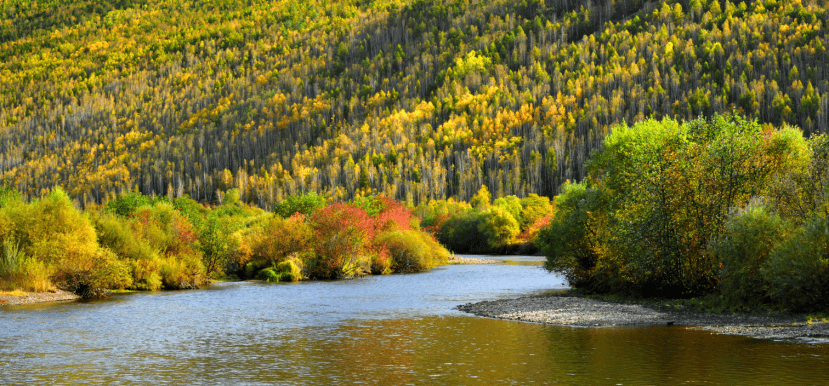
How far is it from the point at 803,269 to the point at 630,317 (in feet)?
29.2

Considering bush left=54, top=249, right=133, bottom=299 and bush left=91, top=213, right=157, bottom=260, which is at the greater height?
bush left=91, top=213, right=157, bottom=260

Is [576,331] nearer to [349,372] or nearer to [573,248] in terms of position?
[349,372]

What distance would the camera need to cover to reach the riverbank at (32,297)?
48.9 metres

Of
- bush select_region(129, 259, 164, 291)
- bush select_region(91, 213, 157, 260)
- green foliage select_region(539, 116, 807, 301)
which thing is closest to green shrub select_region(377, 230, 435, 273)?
bush select_region(129, 259, 164, 291)

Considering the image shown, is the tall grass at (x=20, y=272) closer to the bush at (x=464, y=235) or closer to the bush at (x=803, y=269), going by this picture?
the bush at (x=803, y=269)

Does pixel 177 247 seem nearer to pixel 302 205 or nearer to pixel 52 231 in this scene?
pixel 52 231

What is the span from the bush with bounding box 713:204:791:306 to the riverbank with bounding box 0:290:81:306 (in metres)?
43.2

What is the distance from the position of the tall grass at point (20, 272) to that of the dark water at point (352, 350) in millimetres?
5686

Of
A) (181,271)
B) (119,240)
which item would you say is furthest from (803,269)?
(119,240)

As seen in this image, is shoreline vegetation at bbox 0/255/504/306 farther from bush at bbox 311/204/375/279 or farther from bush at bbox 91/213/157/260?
bush at bbox 311/204/375/279

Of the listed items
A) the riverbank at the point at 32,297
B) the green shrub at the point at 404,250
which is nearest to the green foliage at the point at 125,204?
the green shrub at the point at 404,250

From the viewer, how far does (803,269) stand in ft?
116

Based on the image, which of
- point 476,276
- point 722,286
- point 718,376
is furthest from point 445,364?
point 476,276

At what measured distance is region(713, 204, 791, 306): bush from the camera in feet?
126
